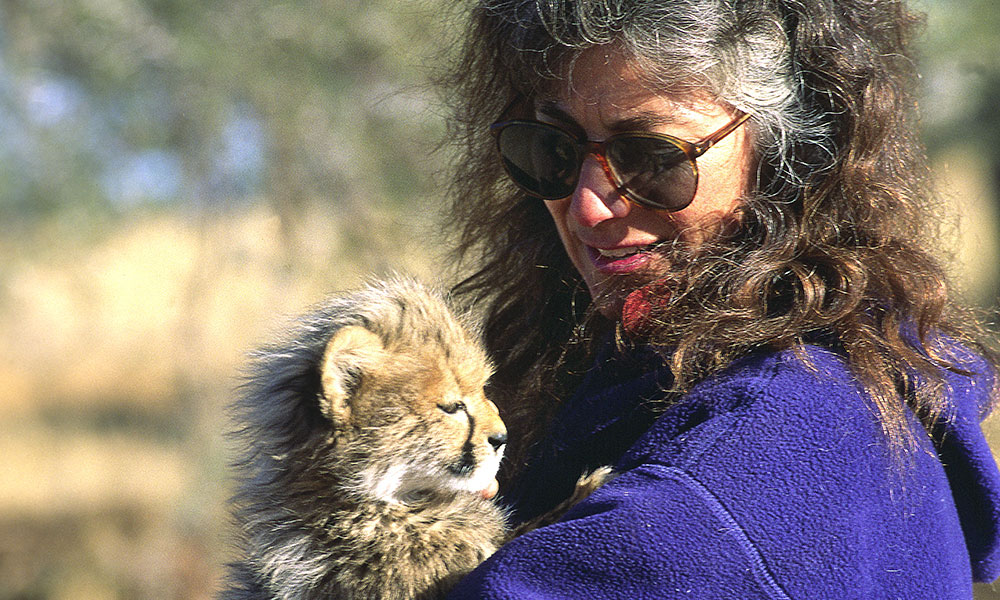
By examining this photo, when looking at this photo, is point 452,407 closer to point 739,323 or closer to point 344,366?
point 344,366

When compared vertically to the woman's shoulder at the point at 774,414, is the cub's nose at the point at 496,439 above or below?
below

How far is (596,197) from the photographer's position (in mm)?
2328

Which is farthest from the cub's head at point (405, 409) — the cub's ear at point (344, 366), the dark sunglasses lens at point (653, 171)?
the dark sunglasses lens at point (653, 171)

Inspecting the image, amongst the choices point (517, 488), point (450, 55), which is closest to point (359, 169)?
point (450, 55)

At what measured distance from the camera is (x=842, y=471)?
178 centimetres

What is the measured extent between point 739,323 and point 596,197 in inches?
19.4

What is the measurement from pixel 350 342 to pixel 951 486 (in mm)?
1331

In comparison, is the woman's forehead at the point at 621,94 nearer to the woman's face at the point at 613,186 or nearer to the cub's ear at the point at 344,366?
the woman's face at the point at 613,186

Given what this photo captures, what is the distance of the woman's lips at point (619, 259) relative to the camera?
7.75 ft

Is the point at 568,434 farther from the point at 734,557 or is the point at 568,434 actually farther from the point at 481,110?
the point at 481,110

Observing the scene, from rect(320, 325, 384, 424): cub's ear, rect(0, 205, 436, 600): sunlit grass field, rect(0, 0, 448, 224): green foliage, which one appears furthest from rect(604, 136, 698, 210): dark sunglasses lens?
rect(0, 0, 448, 224): green foliage

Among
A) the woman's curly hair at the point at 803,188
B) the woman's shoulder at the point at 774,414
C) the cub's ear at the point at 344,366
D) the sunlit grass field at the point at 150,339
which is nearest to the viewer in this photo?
the woman's shoulder at the point at 774,414

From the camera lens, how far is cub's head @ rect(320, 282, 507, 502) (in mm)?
2193

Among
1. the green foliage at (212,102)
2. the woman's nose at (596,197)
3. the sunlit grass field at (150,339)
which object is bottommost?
the sunlit grass field at (150,339)
